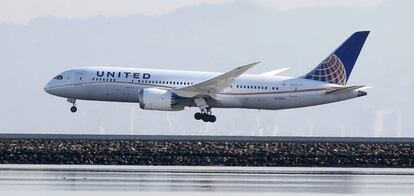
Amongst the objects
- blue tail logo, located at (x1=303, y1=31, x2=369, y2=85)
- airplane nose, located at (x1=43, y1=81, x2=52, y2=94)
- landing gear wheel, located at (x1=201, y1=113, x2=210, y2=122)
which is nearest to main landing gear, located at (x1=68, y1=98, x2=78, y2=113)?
airplane nose, located at (x1=43, y1=81, x2=52, y2=94)

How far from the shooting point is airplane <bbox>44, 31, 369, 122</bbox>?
63.4 metres

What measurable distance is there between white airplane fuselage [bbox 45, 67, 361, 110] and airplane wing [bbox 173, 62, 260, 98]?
0.49 meters

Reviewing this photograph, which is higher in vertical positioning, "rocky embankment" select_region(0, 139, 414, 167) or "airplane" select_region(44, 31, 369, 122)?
"airplane" select_region(44, 31, 369, 122)

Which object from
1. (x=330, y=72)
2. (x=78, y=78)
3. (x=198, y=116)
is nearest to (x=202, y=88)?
(x=198, y=116)

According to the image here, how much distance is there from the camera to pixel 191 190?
2995 cm

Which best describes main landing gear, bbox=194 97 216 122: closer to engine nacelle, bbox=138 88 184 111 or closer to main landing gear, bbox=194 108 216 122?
main landing gear, bbox=194 108 216 122

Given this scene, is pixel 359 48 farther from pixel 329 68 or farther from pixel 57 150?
pixel 57 150

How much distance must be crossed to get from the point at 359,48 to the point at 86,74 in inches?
564

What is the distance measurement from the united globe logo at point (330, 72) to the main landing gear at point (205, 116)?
4.96 m

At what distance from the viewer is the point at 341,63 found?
68.1 m

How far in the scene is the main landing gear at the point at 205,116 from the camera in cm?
6600

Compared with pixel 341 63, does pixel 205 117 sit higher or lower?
lower

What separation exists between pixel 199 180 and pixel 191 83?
103ft

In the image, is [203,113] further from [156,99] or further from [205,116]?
[156,99]
